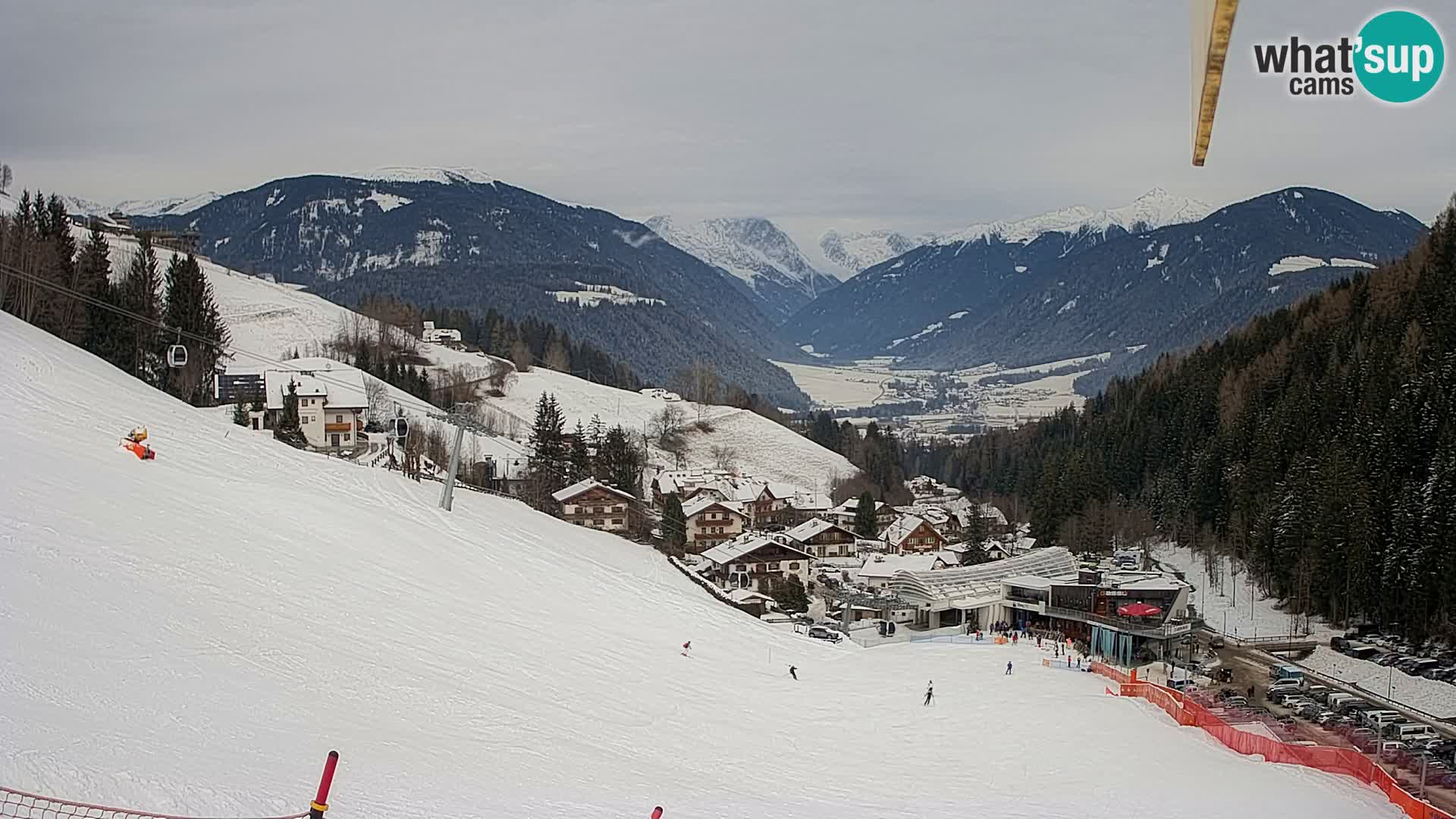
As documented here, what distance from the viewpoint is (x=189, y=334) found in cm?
4750

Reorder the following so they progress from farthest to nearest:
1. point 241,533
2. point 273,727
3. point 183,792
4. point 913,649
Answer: point 913,649 → point 241,533 → point 273,727 → point 183,792

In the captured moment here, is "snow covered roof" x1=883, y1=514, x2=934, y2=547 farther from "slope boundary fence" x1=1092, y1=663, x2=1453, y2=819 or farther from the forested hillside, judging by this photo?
"slope boundary fence" x1=1092, y1=663, x2=1453, y2=819

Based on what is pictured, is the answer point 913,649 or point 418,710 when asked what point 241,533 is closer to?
point 418,710

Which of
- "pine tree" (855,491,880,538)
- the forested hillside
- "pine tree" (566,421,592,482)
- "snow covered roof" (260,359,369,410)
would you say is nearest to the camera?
the forested hillside

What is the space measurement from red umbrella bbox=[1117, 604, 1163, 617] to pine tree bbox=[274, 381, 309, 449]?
27.7m

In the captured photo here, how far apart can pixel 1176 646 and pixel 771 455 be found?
196 feet

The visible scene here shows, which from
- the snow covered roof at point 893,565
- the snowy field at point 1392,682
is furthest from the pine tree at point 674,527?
the snowy field at point 1392,682

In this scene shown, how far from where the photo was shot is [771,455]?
3686 inches

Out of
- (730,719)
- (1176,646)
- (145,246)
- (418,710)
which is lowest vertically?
(1176,646)

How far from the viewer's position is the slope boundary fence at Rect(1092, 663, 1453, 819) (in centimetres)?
1476

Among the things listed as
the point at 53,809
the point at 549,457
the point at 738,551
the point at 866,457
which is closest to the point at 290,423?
the point at 549,457

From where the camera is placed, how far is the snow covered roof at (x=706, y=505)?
6175 centimetres

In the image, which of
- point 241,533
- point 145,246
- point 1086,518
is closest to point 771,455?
point 1086,518

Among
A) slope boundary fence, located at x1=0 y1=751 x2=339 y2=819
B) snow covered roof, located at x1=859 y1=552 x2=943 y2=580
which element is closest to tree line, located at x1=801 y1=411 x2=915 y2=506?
snow covered roof, located at x1=859 y1=552 x2=943 y2=580
